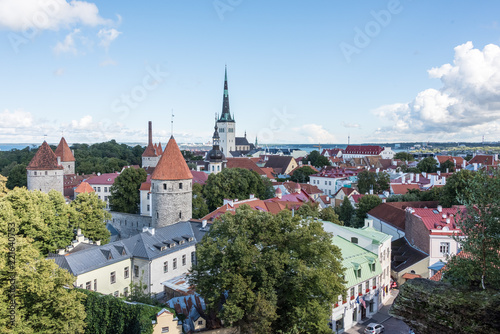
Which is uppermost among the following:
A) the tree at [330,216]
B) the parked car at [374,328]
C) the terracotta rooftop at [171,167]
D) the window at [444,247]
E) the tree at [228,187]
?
the terracotta rooftop at [171,167]

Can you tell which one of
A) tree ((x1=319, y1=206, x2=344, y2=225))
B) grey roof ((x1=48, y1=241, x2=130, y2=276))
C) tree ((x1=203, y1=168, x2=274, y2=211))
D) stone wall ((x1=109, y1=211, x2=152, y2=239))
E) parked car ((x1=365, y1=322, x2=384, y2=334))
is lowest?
parked car ((x1=365, y1=322, x2=384, y2=334))

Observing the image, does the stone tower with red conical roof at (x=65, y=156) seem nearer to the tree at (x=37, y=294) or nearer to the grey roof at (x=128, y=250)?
the grey roof at (x=128, y=250)

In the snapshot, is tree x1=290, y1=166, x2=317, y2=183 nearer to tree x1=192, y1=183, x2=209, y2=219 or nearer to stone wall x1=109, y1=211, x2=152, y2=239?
tree x1=192, y1=183, x2=209, y2=219

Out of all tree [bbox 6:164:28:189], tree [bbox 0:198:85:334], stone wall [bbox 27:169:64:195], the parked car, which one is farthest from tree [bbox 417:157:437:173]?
tree [bbox 0:198:85:334]

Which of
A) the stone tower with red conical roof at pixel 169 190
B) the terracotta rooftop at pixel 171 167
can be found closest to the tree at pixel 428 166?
the terracotta rooftop at pixel 171 167

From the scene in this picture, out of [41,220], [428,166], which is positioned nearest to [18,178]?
[41,220]

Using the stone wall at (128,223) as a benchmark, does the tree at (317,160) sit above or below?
above
